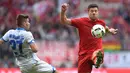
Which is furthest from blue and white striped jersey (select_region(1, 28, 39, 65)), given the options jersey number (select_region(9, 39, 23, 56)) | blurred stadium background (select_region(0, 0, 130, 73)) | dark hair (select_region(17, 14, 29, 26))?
blurred stadium background (select_region(0, 0, 130, 73))

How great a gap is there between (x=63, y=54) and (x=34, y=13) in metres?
2.33

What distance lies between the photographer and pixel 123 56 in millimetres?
20656

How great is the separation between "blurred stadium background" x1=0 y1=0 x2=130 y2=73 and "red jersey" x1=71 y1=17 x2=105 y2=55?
301 inches

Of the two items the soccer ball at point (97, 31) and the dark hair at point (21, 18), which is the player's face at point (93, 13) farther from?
the dark hair at point (21, 18)

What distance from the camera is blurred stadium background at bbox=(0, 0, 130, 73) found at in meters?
19.8

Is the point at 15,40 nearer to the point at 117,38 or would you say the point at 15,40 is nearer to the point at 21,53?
the point at 21,53

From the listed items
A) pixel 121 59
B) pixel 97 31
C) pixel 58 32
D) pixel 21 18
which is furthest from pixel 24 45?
pixel 121 59

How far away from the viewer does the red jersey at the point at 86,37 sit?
11.3m

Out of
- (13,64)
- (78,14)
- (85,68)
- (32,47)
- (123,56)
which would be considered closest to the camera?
(32,47)

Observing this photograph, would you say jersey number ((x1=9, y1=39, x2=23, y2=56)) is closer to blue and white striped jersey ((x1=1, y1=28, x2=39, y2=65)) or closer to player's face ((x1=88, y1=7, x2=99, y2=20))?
blue and white striped jersey ((x1=1, y1=28, x2=39, y2=65))

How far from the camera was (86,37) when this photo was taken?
11.3 meters

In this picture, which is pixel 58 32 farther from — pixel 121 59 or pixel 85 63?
pixel 85 63

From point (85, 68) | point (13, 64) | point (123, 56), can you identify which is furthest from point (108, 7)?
point (85, 68)

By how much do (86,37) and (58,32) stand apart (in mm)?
9385
